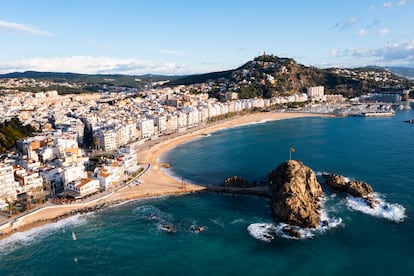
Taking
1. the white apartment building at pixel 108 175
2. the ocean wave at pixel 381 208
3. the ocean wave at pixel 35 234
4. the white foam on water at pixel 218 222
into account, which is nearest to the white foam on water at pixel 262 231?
the white foam on water at pixel 218 222

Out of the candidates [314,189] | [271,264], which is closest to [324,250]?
[271,264]

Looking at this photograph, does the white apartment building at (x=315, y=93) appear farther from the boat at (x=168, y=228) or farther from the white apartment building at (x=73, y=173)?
the boat at (x=168, y=228)

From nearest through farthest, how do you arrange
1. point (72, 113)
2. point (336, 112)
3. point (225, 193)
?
1. point (225, 193)
2. point (72, 113)
3. point (336, 112)

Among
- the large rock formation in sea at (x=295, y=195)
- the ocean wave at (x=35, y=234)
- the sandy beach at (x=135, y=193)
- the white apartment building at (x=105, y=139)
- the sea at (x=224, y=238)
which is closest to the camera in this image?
the sea at (x=224, y=238)

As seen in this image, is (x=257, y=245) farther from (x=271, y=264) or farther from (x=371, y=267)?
(x=371, y=267)

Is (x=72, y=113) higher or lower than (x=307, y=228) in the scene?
higher

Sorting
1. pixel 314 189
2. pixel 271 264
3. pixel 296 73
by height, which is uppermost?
pixel 296 73

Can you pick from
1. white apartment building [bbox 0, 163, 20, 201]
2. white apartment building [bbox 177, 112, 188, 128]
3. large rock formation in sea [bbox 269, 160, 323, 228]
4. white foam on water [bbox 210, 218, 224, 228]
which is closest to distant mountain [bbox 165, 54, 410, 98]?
white apartment building [bbox 177, 112, 188, 128]
